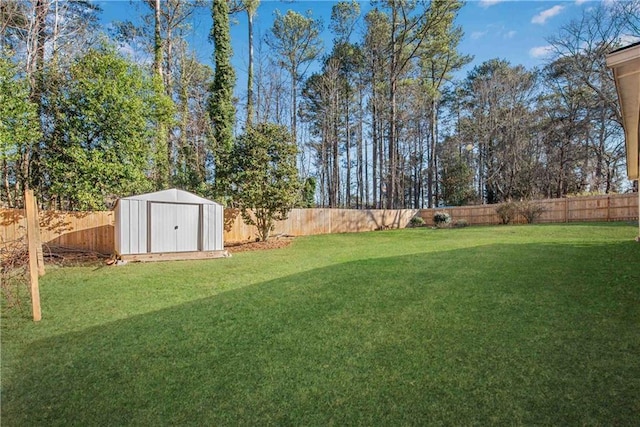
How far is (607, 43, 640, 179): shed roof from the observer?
3318 millimetres

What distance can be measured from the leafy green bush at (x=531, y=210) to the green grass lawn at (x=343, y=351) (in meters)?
10.2

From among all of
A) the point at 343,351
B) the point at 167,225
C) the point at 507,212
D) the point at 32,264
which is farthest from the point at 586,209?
the point at 32,264

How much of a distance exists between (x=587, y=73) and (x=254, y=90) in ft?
60.1

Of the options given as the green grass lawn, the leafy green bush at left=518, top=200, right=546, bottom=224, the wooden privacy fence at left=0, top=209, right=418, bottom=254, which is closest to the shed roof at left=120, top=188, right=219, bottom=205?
the wooden privacy fence at left=0, top=209, right=418, bottom=254

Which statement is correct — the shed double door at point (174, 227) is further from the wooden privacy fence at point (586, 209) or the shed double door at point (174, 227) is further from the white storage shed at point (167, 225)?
the wooden privacy fence at point (586, 209)

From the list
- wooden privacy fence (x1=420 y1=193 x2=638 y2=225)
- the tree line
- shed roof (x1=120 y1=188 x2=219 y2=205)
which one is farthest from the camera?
wooden privacy fence (x1=420 y1=193 x2=638 y2=225)

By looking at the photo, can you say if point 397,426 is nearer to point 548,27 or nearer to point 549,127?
point 548,27

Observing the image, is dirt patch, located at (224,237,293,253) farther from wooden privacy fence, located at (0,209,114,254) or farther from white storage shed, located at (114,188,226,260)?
wooden privacy fence, located at (0,209,114,254)

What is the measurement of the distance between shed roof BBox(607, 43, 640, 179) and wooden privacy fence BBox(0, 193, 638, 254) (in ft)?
22.4

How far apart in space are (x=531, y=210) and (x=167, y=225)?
49.8ft

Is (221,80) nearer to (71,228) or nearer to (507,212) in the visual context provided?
(71,228)

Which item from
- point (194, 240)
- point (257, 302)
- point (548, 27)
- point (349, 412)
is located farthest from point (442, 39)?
point (349, 412)

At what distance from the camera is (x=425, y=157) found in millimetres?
24703

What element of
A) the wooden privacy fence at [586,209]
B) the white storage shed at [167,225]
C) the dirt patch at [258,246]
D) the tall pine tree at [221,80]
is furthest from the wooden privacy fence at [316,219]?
the tall pine tree at [221,80]
